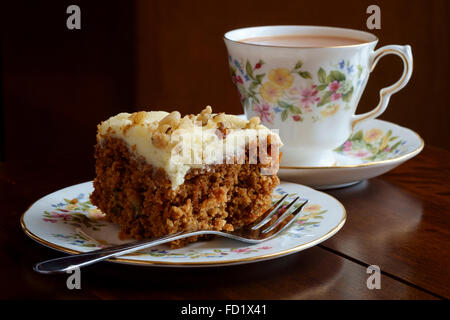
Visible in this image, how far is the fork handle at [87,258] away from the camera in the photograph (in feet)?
2.81

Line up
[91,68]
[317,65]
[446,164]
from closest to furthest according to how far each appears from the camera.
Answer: [317,65] < [446,164] < [91,68]

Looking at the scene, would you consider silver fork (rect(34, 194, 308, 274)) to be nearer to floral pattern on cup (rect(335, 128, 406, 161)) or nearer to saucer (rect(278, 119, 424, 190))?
Result: saucer (rect(278, 119, 424, 190))

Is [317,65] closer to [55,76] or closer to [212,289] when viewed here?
[212,289]

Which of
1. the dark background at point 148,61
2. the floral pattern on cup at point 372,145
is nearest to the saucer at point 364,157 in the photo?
the floral pattern on cup at point 372,145

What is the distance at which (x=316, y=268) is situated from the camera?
991mm

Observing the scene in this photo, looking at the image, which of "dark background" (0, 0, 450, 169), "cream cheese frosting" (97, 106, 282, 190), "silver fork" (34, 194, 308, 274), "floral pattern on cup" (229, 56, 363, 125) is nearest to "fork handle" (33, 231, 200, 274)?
"silver fork" (34, 194, 308, 274)

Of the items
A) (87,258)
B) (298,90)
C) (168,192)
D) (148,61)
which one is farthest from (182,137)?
(148,61)

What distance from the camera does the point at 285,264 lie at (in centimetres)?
100

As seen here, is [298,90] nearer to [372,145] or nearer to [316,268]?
[372,145]

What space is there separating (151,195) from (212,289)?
220mm

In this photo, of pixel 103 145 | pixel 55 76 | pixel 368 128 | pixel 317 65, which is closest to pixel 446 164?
pixel 368 128

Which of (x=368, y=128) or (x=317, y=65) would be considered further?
(x=368, y=128)

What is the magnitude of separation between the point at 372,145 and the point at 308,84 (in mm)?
Answer: 294
